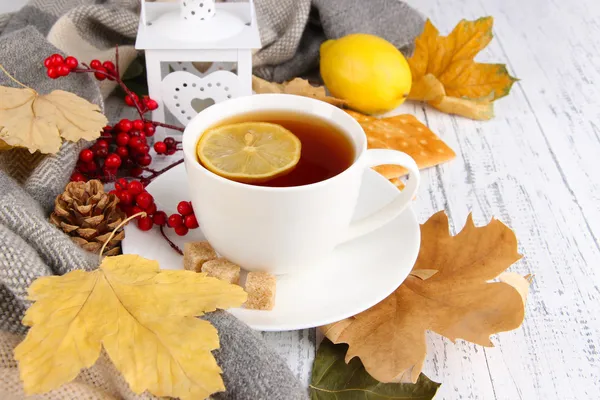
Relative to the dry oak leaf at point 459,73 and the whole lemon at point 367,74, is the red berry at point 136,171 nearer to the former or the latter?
the whole lemon at point 367,74

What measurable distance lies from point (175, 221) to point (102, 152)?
20 cm

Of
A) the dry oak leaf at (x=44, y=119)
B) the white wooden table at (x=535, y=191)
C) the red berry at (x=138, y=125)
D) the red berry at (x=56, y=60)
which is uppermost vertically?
the red berry at (x=56, y=60)

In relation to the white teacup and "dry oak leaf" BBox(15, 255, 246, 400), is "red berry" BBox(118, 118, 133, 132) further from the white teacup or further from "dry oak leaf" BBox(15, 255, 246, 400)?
"dry oak leaf" BBox(15, 255, 246, 400)

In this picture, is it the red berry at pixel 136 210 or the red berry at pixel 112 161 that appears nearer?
the red berry at pixel 136 210

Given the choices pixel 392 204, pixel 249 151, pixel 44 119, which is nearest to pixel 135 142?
pixel 44 119

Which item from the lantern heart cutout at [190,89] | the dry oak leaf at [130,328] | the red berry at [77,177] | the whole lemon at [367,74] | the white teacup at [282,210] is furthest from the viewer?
the whole lemon at [367,74]

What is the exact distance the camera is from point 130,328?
0.61 metres

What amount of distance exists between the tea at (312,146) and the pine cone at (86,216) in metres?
0.17

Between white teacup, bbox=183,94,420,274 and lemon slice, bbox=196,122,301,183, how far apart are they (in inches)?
0.7

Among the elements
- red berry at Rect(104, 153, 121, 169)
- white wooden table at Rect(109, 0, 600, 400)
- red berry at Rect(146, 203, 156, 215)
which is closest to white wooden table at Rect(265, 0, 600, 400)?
white wooden table at Rect(109, 0, 600, 400)

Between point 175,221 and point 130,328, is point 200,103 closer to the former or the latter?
point 175,221

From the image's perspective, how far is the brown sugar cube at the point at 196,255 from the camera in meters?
0.76

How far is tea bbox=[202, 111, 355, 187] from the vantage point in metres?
0.75

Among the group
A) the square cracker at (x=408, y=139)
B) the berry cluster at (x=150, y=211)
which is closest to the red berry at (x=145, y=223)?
the berry cluster at (x=150, y=211)
